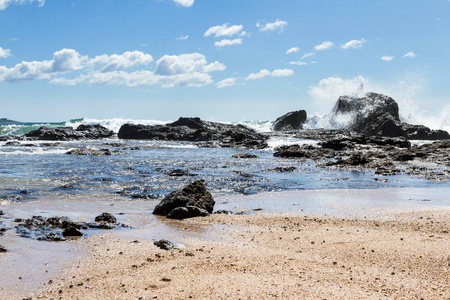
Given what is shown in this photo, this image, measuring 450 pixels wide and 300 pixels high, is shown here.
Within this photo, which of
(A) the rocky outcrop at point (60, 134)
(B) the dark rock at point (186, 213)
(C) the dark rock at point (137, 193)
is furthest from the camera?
(A) the rocky outcrop at point (60, 134)

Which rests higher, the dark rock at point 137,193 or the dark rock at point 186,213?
the dark rock at point 186,213

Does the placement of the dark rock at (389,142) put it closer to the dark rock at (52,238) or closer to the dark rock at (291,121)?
the dark rock at (52,238)

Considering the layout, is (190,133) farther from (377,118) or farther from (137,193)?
(137,193)

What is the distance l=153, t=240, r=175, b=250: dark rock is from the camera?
7.82 metres

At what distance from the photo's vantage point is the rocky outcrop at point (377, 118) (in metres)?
59.6

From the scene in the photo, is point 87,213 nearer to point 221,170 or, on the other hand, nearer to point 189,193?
point 189,193

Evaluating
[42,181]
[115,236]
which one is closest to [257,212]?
[115,236]

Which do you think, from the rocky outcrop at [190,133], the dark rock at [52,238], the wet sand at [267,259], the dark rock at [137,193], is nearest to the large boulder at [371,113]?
the rocky outcrop at [190,133]

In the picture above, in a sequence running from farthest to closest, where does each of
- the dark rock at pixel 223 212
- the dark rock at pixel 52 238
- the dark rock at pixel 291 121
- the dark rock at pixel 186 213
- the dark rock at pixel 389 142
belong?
1. the dark rock at pixel 291 121
2. the dark rock at pixel 389 142
3. the dark rock at pixel 223 212
4. the dark rock at pixel 186 213
5. the dark rock at pixel 52 238

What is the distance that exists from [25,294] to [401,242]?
6.58 meters

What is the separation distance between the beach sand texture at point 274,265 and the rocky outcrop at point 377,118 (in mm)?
55247

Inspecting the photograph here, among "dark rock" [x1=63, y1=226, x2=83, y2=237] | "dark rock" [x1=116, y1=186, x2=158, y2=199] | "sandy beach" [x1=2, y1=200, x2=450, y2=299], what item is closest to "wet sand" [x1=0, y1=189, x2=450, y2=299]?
"sandy beach" [x1=2, y1=200, x2=450, y2=299]

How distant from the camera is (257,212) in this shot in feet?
38.3

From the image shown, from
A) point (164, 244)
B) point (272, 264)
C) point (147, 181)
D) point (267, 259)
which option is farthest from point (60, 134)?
point (272, 264)
